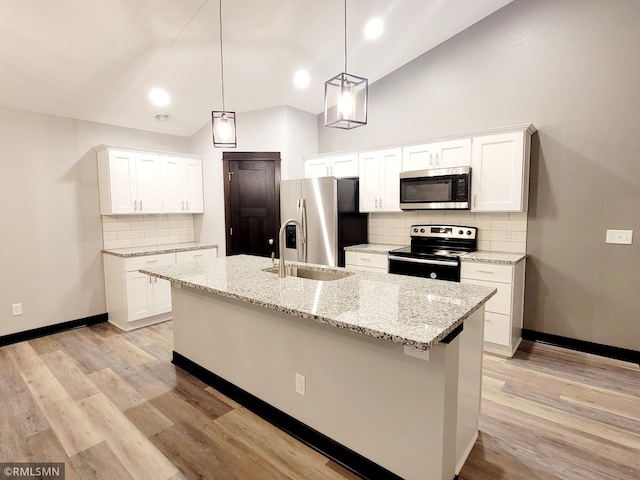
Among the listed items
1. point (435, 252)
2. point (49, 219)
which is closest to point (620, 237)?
point (435, 252)

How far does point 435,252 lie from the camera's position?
3484 millimetres

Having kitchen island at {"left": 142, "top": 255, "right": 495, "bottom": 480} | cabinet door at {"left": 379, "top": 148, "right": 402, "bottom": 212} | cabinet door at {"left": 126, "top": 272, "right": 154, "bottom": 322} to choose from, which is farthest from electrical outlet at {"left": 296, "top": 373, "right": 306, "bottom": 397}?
cabinet door at {"left": 126, "top": 272, "right": 154, "bottom": 322}

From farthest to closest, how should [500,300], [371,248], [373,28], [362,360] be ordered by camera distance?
1. [371,248]
2. [373,28]
3. [500,300]
4. [362,360]

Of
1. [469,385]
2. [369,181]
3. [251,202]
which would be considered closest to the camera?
[469,385]

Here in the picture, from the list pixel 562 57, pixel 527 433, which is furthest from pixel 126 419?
pixel 562 57

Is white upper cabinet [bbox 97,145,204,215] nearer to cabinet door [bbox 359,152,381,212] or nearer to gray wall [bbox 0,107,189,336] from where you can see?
gray wall [bbox 0,107,189,336]

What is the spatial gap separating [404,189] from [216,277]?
7.71 feet

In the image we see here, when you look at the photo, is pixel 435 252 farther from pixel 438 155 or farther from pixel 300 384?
pixel 300 384

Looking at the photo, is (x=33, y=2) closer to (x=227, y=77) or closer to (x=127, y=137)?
(x=227, y=77)

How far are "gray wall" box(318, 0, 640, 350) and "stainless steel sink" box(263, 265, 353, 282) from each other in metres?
2.14

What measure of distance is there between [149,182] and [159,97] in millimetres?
1030

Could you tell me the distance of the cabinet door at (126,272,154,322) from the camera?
379 centimetres

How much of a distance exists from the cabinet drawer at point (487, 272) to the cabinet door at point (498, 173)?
567 mm

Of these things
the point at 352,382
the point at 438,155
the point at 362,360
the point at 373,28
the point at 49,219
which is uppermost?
the point at 373,28
